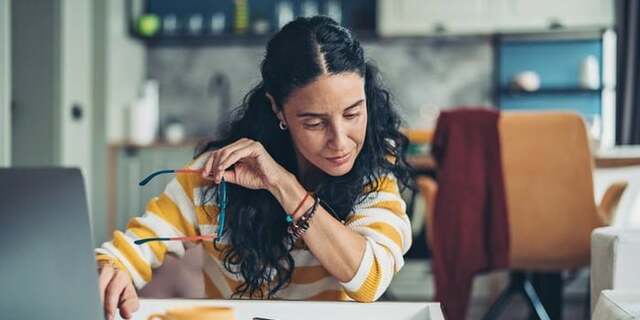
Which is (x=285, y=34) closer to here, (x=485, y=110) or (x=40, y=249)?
(x=40, y=249)

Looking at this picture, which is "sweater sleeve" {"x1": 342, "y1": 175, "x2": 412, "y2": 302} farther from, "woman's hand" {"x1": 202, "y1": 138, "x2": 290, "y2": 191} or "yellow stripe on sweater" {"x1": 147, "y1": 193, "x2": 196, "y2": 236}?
"yellow stripe on sweater" {"x1": 147, "y1": 193, "x2": 196, "y2": 236}

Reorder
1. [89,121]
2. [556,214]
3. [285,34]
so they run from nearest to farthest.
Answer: [285,34], [556,214], [89,121]

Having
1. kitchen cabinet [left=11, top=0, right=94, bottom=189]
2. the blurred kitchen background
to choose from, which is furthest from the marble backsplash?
kitchen cabinet [left=11, top=0, right=94, bottom=189]

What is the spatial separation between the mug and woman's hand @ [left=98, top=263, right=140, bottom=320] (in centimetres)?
12

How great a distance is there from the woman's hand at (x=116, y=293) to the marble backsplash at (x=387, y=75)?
342 centimetres

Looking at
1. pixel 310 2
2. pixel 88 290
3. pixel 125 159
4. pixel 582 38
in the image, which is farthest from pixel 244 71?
pixel 88 290

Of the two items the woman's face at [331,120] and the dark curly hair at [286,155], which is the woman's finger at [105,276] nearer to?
the dark curly hair at [286,155]

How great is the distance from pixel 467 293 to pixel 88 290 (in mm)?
2197

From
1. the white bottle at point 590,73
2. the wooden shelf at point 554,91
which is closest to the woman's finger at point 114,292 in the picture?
the wooden shelf at point 554,91

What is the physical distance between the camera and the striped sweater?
126 centimetres

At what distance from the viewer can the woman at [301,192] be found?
125 centimetres

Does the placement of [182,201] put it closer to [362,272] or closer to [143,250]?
[143,250]

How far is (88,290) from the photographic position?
762mm

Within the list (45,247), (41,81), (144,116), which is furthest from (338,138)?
(144,116)
